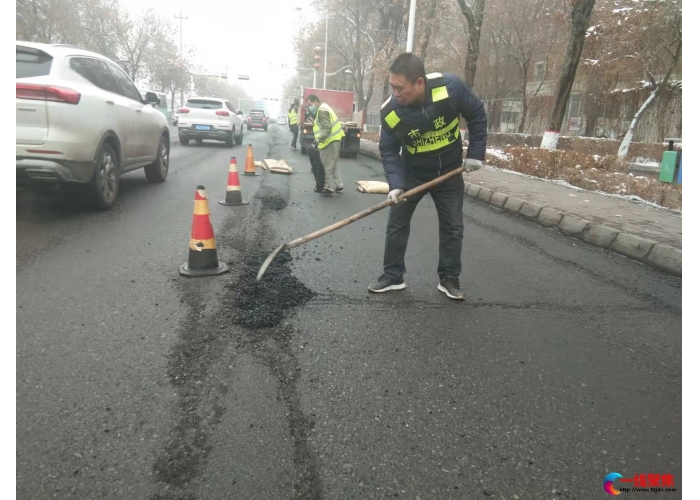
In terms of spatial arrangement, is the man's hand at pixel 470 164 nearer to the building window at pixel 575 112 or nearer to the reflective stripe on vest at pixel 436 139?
the reflective stripe on vest at pixel 436 139

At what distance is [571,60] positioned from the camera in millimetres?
13062

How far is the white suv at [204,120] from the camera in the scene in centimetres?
1642

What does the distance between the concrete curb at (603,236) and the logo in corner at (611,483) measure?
3.65 m

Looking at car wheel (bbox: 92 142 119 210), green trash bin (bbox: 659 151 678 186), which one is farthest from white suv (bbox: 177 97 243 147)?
green trash bin (bbox: 659 151 678 186)

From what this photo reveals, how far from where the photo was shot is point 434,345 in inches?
117

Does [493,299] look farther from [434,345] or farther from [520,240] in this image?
[520,240]

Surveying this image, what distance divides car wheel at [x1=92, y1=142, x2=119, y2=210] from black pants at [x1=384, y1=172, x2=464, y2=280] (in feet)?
11.6

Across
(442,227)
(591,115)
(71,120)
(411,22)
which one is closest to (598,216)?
(442,227)

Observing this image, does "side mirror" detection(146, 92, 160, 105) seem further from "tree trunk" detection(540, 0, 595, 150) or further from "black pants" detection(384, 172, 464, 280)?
"tree trunk" detection(540, 0, 595, 150)

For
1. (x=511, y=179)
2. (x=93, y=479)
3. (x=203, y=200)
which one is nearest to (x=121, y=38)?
(x=511, y=179)

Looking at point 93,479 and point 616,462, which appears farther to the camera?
point 616,462

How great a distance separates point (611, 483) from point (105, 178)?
5734mm

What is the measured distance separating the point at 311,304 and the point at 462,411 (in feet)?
4.88

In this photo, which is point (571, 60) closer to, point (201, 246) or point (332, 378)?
point (201, 246)
